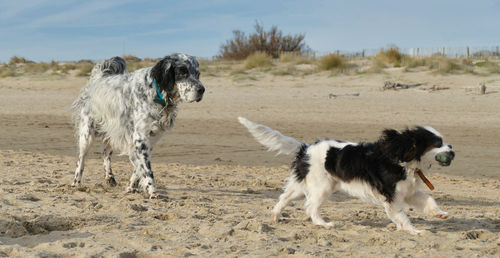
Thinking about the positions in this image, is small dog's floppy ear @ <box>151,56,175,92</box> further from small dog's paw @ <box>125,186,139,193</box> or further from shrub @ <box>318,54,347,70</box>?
shrub @ <box>318,54,347,70</box>

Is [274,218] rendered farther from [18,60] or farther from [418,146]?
[18,60]

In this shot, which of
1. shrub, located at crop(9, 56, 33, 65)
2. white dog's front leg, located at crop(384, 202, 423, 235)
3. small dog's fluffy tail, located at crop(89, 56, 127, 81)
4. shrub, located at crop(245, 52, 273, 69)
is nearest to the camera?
white dog's front leg, located at crop(384, 202, 423, 235)

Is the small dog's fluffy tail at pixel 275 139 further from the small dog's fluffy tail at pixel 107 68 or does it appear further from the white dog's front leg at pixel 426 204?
the small dog's fluffy tail at pixel 107 68

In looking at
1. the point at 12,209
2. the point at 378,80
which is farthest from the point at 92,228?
the point at 378,80

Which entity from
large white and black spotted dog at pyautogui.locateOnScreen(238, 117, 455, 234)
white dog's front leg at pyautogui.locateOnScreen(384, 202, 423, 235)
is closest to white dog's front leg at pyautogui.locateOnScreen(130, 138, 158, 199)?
large white and black spotted dog at pyautogui.locateOnScreen(238, 117, 455, 234)

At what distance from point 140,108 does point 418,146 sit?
3.32 meters

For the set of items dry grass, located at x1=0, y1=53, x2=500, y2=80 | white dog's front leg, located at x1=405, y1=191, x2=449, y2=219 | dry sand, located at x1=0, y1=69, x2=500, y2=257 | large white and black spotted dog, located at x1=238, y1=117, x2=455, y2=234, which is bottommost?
dry sand, located at x1=0, y1=69, x2=500, y2=257

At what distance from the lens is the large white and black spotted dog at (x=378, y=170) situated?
17.6ft

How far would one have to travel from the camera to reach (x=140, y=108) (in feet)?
23.5

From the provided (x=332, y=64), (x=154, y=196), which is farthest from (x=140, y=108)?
(x=332, y=64)

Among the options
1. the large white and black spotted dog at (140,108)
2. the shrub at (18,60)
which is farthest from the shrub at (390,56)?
the shrub at (18,60)

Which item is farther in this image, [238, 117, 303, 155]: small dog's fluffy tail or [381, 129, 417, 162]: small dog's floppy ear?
[238, 117, 303, 155]: small dog's fluffy tail

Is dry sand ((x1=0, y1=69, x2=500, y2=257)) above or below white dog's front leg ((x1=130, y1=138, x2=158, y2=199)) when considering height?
below

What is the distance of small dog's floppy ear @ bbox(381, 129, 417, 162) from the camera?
5.37 metres
